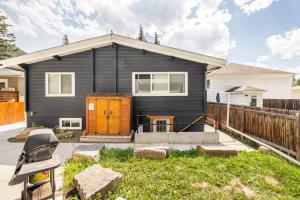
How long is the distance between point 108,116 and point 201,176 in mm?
4392

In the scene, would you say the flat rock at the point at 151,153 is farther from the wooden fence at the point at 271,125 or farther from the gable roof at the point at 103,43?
the gable roof at the point at 103,43

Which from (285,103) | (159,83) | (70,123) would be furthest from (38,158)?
(285,103)

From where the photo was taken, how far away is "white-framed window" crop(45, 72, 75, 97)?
8.05 meters

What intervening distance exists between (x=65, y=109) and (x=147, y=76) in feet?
13.5

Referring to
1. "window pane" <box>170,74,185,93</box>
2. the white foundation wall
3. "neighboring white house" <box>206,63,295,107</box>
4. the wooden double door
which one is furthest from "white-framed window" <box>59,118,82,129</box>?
the white foundation wall

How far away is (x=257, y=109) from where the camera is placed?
692 cm

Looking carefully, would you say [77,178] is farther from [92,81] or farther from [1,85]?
[1,85]

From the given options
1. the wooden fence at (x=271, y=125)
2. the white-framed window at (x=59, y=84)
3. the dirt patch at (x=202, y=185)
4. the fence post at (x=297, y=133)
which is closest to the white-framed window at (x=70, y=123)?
the white-framed window at (x=59, y=84)

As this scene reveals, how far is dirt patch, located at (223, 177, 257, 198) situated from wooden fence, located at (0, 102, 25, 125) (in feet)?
43.5

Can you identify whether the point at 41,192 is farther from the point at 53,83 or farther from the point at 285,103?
the point at 285,103

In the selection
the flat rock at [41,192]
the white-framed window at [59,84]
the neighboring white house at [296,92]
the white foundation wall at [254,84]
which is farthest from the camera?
the neighboring white house at [296,92]

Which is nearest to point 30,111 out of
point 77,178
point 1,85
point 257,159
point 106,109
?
point 106,109

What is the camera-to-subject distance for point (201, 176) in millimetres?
3900

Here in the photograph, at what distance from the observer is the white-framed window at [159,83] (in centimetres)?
799
